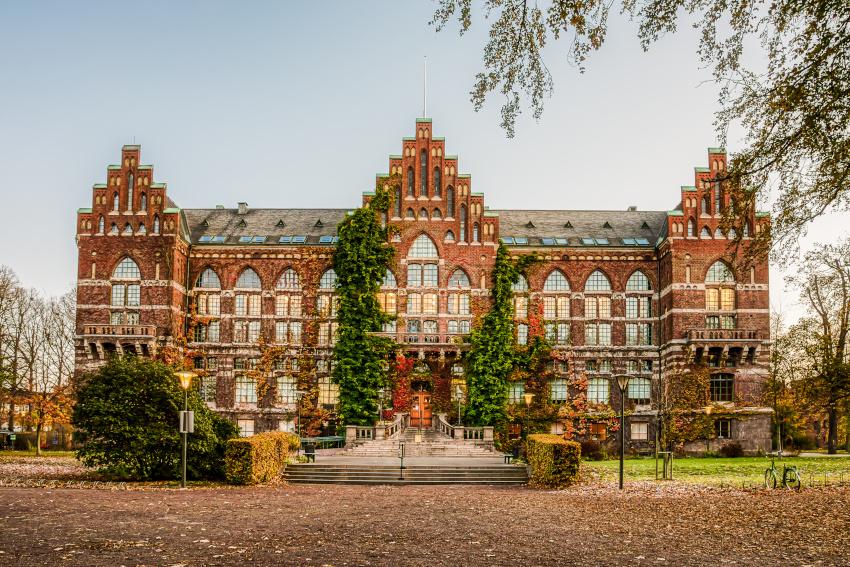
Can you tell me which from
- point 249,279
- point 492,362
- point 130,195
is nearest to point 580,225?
point 492,362

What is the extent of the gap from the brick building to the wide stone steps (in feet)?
68.0

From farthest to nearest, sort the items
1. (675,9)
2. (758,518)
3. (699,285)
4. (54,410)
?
(699,285) → (54,410) → (758,518) → (675,9)

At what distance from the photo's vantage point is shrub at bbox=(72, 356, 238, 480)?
2791cm

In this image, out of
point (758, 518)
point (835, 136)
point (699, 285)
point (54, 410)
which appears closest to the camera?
point (835, 136)

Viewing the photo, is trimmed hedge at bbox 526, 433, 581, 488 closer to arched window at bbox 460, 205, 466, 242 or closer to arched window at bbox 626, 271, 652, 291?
arched window at bbox 460, 205, 466, 242

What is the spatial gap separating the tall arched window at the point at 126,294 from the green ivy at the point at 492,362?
68.8 feet

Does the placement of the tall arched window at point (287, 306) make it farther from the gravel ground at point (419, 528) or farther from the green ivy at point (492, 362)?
the gravel ground at point (419, 528)

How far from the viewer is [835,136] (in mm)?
12594

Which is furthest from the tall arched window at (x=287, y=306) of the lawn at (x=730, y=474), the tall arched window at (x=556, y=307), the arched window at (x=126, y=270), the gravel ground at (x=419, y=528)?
the gravel ground at (x=419, y=528)

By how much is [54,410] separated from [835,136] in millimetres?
46057

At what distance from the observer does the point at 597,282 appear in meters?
56.8

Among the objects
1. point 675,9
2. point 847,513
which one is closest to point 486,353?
point 847,513

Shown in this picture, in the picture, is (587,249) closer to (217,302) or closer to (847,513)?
(217,302)

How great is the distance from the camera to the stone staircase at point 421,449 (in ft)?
137
